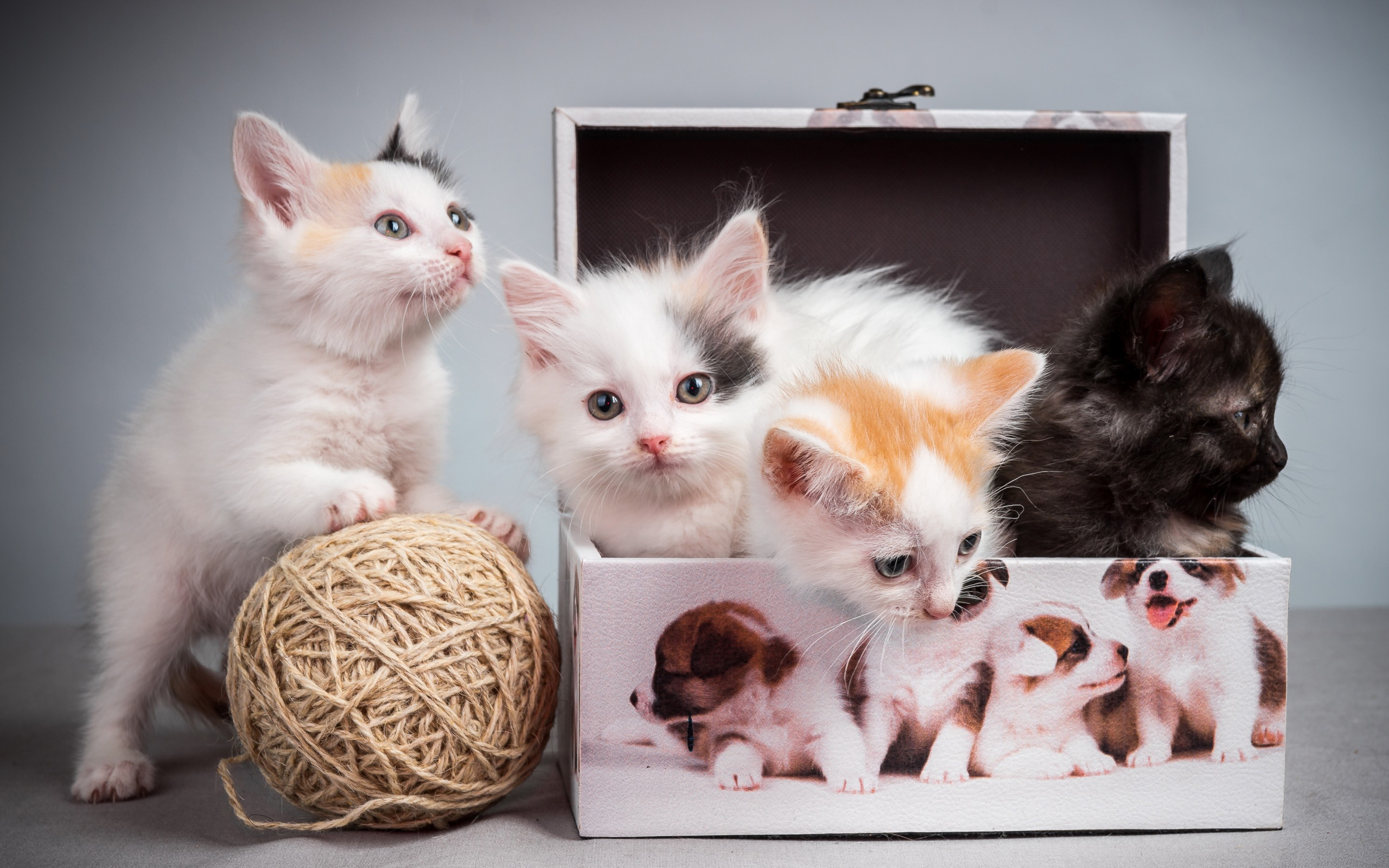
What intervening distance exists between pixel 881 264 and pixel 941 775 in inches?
40.2

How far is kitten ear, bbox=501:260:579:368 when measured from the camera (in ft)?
4.62

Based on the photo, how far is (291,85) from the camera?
2.43 metres

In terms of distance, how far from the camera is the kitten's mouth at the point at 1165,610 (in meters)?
1.29

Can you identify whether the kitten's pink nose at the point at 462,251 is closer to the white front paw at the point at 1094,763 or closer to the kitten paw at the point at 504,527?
the kitten paw at the point at 504,527

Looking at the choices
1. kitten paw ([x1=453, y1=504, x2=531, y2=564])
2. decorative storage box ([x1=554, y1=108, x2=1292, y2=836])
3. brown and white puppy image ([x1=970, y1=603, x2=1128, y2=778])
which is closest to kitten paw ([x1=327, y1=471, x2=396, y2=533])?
kitten paw ([x1=453, y1=504, x2=531, y2=564])

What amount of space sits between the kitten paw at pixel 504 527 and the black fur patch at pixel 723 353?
1.15ft

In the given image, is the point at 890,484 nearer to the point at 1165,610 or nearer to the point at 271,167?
the point at 1165,610

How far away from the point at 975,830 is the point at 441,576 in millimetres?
691

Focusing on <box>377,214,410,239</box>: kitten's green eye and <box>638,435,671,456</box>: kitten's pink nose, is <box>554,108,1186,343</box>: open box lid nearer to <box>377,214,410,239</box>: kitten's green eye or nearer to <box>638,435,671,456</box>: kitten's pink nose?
<box>377,214,410,239</box>: kitten's green eye

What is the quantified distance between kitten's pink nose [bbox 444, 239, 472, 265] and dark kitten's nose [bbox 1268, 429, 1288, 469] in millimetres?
1046

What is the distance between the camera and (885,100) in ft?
6.30

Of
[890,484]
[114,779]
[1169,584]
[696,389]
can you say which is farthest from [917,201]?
[114,779]

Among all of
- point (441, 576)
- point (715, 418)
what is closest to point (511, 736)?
point (441, 576)

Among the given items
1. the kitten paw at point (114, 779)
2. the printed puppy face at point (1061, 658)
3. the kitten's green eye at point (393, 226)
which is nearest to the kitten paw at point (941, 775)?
the printed puppy face at point (1061, 658)
